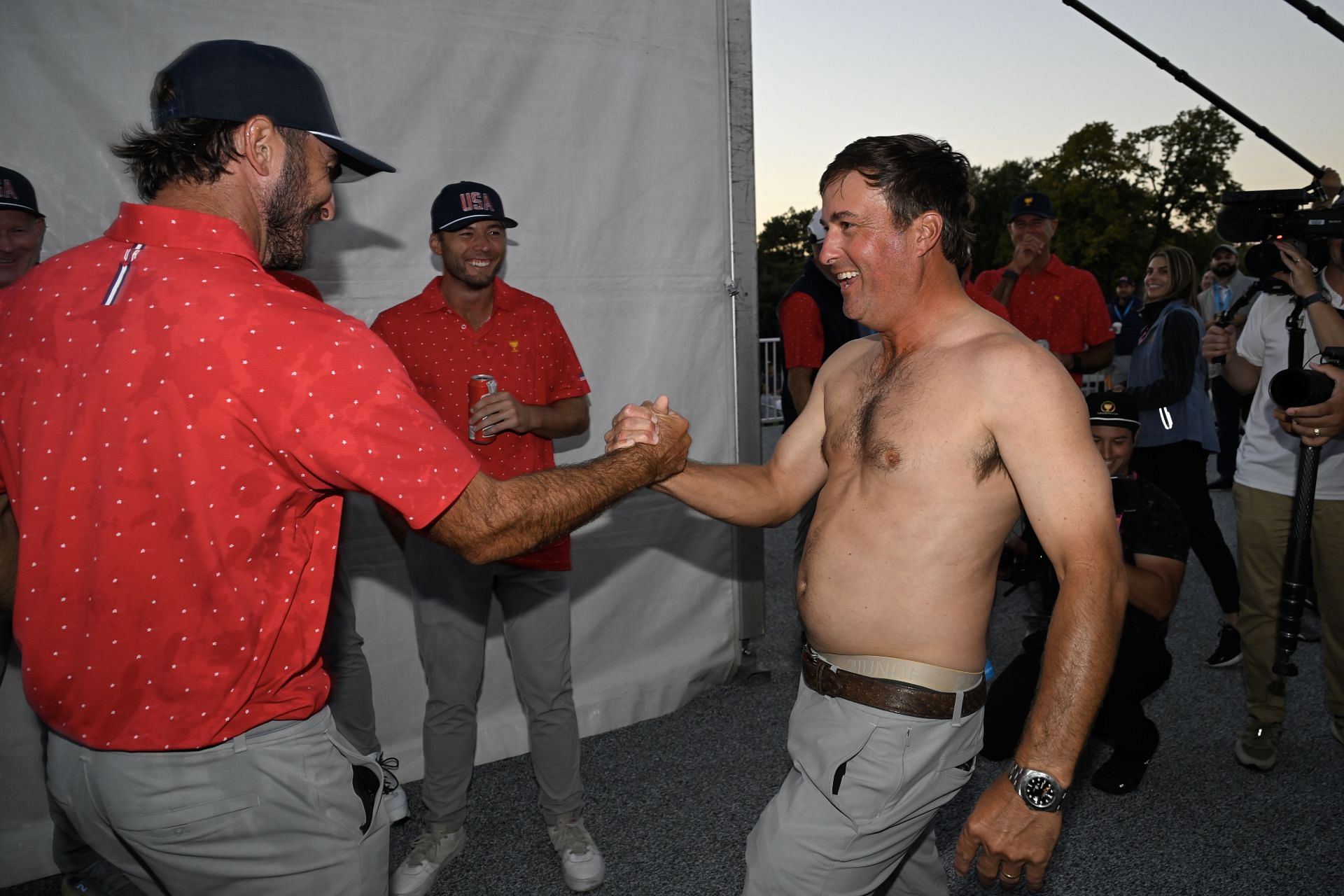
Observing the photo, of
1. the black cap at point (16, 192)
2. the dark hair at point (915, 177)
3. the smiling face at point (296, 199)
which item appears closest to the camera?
the smiling face at point (296, 199)

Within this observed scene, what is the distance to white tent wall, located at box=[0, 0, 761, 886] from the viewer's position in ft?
10.4

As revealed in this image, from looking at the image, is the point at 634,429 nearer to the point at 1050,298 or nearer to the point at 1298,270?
the point at 1298,270

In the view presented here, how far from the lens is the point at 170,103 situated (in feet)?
5.20

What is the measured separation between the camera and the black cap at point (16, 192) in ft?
9.62

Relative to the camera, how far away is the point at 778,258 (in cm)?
3456

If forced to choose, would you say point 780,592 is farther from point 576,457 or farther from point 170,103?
point 170,103

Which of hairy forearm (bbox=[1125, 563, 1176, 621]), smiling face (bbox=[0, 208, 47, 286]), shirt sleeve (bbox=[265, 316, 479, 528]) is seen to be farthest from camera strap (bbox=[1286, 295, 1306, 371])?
smiling face (bbox=[0, 208, 47, 286])

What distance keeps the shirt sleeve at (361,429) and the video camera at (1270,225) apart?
10.6 feet

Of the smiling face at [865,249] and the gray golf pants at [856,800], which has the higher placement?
the smiling face at [865,249]

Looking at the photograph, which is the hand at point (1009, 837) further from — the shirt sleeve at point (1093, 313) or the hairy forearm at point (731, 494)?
the shirt sleeve at point (1093, 313)

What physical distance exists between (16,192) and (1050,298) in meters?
5.10

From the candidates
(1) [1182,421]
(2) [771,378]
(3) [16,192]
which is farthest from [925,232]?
(2) [771,378]

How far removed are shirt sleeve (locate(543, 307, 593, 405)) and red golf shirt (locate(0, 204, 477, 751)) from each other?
2027 mm

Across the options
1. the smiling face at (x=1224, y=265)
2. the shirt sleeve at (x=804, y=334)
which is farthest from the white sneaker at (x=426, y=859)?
the smiling face at (x=1224, y=265)
